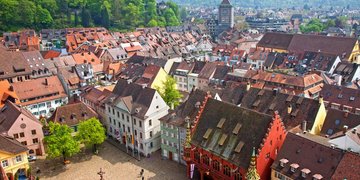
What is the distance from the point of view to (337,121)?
6500 centimetres

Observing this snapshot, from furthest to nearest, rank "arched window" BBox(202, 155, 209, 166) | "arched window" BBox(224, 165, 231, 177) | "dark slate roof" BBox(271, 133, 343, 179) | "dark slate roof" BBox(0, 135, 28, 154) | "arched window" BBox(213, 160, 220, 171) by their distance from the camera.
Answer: "dark slate roof" BBox(0, 135, 28, 154), "arched window" BBox(202, 155, 209, 166), "arched window" BBox(213, 160, 220, 171), "arched window" BBox(224, 165, 231, 177), "dark slate roof" BBox(271, 133, 343, 179)

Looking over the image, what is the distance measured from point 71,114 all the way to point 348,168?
5851 centimetres

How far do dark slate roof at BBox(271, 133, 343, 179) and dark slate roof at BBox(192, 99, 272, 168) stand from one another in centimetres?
416

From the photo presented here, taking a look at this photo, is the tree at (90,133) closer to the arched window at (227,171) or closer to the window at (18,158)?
the window at (18,158)

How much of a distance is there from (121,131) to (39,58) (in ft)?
168

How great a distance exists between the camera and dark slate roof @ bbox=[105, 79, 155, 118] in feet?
243

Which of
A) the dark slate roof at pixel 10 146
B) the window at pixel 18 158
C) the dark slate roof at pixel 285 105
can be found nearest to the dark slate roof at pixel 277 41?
the dark slate roof at pixel 285 105

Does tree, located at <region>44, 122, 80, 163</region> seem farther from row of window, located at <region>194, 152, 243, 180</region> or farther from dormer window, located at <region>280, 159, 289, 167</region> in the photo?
dormer window, located at <region>280, 159, 289, 167</region>

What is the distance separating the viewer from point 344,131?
60781 mm

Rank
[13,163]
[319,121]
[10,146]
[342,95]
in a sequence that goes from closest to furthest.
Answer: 1. [13,163]
2. [10,146]
3. [319,121]
4. [342,95]

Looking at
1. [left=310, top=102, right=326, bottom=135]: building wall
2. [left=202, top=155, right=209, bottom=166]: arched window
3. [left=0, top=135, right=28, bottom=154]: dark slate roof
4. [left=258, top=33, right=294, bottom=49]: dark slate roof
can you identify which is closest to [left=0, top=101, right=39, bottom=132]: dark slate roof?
[left=0, top=135, right=28, bottom=154]: dark slate roof

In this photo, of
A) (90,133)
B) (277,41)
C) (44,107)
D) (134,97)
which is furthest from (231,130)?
(277,41)

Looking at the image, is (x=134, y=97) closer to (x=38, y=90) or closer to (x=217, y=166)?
(x=217, y=166)

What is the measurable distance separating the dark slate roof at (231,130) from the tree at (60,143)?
2484 cm
